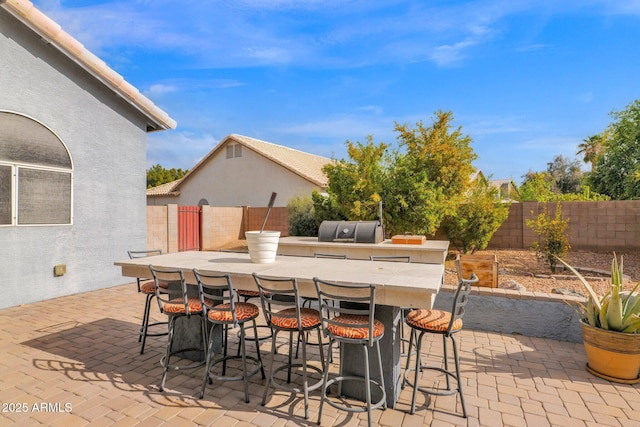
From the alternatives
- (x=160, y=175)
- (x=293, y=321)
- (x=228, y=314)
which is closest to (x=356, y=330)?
(x=293, y=321)

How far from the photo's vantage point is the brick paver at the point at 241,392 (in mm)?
2498

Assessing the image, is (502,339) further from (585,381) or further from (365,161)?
(365,161)

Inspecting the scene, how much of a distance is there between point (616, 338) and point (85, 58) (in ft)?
27.4

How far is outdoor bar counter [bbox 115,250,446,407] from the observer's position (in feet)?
7.70

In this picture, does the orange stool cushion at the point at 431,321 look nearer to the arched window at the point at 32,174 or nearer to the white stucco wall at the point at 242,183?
the arched window at the point at 32,174

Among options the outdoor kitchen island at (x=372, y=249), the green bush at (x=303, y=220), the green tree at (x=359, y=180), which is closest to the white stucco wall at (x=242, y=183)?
the green bush at (x=303, y=220)

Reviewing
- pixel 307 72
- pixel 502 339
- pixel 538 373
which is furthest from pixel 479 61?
pixel 538 373

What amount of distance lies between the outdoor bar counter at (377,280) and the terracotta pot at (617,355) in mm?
1607

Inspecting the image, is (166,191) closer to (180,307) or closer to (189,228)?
(189,228)

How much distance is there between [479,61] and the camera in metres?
8.84

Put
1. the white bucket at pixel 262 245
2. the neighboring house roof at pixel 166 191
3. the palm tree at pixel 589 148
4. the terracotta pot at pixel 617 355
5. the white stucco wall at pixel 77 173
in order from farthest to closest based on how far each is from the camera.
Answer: the palm tree at pixel 589 148
the neighboring house roof at pixel 166 191
the white stucco wall at pixel 77 173
the white bucket at pixel 262 245
the terracotta pot at pixel 617 355

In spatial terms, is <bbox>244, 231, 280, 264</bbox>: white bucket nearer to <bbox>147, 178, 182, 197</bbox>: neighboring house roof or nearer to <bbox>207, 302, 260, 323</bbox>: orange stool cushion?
<bbox>207, 302, 260, 323</bbox>: orange stool cushion

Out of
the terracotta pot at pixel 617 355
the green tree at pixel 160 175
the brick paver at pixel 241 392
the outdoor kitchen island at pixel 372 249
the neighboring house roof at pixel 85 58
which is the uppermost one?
the green tree at pixel 160 175

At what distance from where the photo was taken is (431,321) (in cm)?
266
